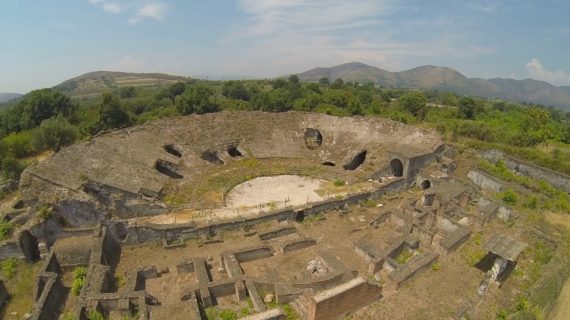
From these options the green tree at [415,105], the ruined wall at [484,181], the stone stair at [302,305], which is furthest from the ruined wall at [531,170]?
the stone stair at [302,305]

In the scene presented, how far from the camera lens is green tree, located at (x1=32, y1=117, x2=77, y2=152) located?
31391mm

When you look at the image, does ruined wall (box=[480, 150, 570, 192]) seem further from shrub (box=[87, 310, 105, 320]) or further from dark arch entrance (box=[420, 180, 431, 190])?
shrub (box=[87, 310, 105, 320])

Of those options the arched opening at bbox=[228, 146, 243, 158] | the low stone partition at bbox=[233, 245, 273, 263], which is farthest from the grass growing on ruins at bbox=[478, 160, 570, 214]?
the arched opening at bbox=[228, 146, 243, 158]

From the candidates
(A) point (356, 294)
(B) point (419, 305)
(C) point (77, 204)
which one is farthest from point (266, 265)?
(C) point (77, 204)

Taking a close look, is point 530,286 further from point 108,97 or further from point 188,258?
point 108,97

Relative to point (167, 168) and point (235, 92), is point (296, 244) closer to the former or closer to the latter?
point (167, 168)

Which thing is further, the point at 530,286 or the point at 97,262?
the point at 97,262

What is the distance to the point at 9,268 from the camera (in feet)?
52.9

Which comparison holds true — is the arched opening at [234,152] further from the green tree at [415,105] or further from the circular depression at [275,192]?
the green tree at [415,105]

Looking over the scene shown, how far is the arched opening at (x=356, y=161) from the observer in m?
32.5

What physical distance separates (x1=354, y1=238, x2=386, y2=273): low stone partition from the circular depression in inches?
267

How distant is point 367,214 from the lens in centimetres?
2289

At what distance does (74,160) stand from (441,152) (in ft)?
104

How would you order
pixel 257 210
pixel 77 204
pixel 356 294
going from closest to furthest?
pixel 356 294 < pixel 77 204 < pixel 257 210
